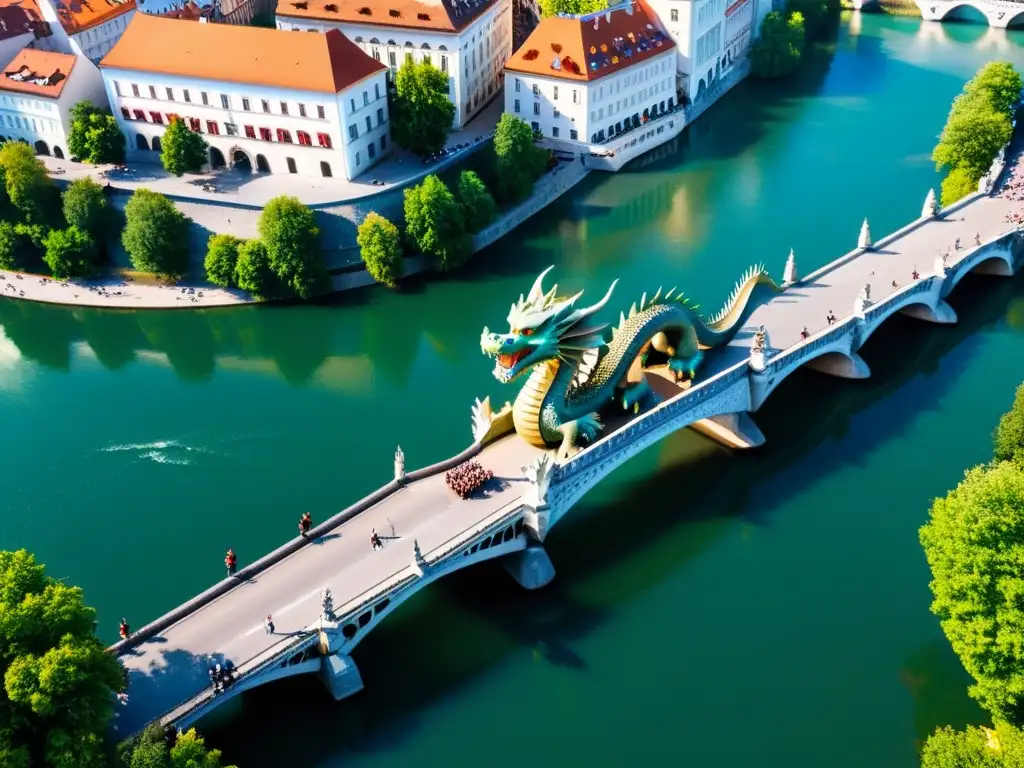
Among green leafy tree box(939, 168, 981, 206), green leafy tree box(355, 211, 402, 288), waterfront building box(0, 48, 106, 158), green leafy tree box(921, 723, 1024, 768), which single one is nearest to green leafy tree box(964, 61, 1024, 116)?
green leafy tree box(939, 168, 981, 206)

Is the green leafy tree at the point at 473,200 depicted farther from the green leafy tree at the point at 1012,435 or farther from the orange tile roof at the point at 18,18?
the orange tile roof at the point at 18,18

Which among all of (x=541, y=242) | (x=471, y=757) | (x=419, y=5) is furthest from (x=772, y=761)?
(x=419, y=5)

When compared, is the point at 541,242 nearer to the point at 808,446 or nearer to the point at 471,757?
the point at 808,446

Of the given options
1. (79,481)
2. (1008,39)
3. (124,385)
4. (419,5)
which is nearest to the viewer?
(79,481)

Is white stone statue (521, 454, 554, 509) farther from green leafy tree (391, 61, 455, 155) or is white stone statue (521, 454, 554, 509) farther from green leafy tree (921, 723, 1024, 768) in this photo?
green leafy tree (391, 61, 455, 155)

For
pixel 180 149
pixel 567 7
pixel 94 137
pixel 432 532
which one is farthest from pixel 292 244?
pixel 567 7

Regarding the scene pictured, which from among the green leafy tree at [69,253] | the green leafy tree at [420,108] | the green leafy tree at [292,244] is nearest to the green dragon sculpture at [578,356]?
the green leafy tree at [292,244]
